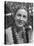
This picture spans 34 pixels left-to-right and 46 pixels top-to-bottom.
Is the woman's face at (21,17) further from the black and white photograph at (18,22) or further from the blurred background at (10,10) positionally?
the blurred background at (10,10)

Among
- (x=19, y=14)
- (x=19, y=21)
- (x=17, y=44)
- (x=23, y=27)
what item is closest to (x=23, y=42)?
(x=17, y=44)

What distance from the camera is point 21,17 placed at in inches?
100

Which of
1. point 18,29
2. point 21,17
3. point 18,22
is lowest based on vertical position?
point 18,29

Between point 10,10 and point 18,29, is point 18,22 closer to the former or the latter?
point 18,29

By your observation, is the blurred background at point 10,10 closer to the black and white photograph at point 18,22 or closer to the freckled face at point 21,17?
the black and white photograph at point 18,22

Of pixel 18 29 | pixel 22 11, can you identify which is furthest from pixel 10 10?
pixel 18 29

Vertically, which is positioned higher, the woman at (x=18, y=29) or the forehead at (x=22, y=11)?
the forehead at (x=22, y=11)

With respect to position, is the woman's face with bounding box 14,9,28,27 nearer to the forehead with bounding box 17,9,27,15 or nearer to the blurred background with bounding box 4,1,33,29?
the forehead with bounding box 17,9,27,15

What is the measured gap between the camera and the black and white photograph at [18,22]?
2.45 meters

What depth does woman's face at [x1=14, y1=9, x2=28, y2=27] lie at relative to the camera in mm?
2516

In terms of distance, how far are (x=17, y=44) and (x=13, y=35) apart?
0.79 ft

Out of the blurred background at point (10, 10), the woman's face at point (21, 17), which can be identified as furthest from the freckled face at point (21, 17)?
the blurred background at point (10, 10)

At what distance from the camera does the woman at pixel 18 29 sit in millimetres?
2479

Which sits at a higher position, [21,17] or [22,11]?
[22,11]
